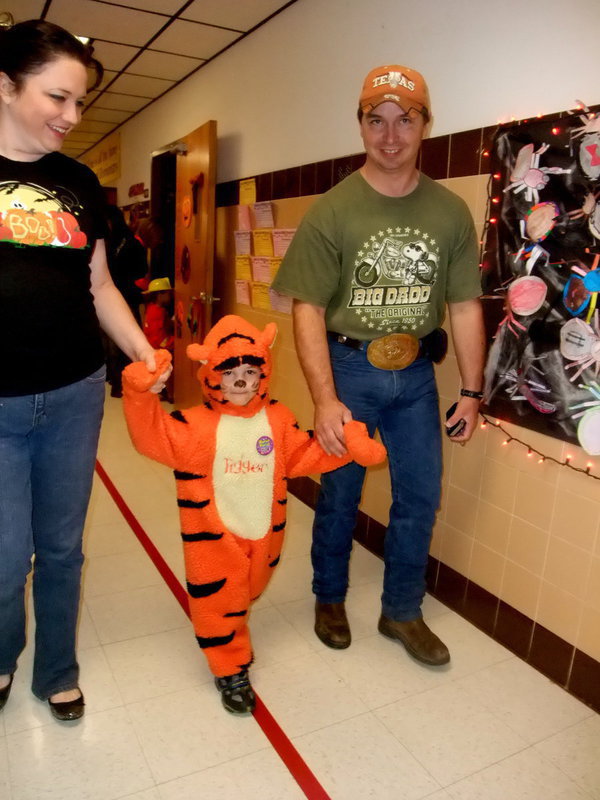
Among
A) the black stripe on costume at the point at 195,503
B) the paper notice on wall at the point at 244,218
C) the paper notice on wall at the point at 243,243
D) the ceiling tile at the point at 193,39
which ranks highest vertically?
the ceiling tile at the point at 193,39

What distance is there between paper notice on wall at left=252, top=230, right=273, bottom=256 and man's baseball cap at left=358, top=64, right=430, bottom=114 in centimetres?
153

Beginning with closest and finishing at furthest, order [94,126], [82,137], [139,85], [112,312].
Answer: [112,312]
[139,85]
[94,126]
[82,137]

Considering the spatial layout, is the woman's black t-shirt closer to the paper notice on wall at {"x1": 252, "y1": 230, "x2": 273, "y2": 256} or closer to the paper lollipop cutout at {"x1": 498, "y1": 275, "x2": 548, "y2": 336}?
the paper lollipop cutout at {"x1": 498, "y1": 275, "x2": 548, "y2": 336}

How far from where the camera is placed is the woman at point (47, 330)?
3.89 ft

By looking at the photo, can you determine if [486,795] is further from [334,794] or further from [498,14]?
[498,14]

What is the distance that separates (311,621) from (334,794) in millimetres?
673

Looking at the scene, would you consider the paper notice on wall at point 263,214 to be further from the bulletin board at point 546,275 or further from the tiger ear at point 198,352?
the tiger ear at point 198,352

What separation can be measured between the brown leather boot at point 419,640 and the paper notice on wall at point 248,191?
2.32m

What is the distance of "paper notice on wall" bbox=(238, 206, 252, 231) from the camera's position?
3.39 metres

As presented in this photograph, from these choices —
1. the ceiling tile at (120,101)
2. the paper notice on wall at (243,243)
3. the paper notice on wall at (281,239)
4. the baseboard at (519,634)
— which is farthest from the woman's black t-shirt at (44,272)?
the ceiling tile at (120,101)

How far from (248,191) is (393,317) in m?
1.97

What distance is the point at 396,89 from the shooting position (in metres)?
1.59

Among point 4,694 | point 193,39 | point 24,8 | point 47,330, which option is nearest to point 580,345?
point 47,330

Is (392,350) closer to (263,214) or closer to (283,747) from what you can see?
(283,747)
